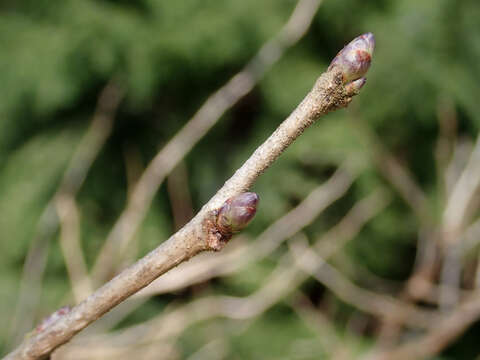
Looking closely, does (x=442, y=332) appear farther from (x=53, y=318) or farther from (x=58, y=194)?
(x=53, y=318)

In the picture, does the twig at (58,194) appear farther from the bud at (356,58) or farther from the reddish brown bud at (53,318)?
the bud at (356,58)

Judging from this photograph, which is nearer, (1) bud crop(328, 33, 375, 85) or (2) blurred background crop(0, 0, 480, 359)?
(1) bud crop(328, 33, 375, 85)

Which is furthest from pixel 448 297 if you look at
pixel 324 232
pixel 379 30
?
pixel 379 30

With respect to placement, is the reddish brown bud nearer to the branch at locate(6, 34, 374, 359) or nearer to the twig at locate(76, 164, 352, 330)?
the branch at locate(6, 34, 374, 359)

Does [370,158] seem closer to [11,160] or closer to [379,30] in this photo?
[379,30]

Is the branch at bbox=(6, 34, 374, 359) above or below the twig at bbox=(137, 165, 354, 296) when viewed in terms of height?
below

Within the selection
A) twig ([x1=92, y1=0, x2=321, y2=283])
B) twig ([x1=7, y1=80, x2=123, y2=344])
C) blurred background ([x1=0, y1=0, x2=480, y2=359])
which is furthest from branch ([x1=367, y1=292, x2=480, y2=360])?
twig ([x1=7, y1=80, x2=123, y2=344])
